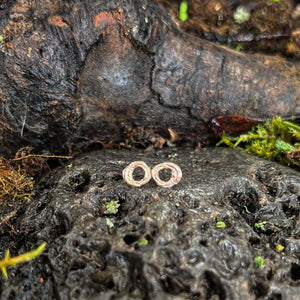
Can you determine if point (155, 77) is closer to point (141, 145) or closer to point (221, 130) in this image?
point (141, 145)

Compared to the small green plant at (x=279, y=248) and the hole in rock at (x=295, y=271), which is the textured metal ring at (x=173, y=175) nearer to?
the small green plant at (x=279, y=248)

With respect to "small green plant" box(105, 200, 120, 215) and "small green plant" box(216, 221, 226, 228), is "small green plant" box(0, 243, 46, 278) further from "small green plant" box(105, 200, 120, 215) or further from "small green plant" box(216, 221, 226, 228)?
"small green plant" box(216, 221, 226, 228)

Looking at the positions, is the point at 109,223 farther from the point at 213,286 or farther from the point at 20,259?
the point at 213,286

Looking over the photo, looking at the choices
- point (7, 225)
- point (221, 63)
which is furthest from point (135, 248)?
point (221, 63)

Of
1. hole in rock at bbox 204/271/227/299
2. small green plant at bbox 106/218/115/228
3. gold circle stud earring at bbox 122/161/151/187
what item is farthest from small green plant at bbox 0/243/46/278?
hole in rock at bbox 204/271/227/299

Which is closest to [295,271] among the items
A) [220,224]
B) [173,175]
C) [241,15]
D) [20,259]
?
[220,224]

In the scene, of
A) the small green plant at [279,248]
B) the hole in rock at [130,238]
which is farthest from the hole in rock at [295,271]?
the hole in rock at [130,238]
